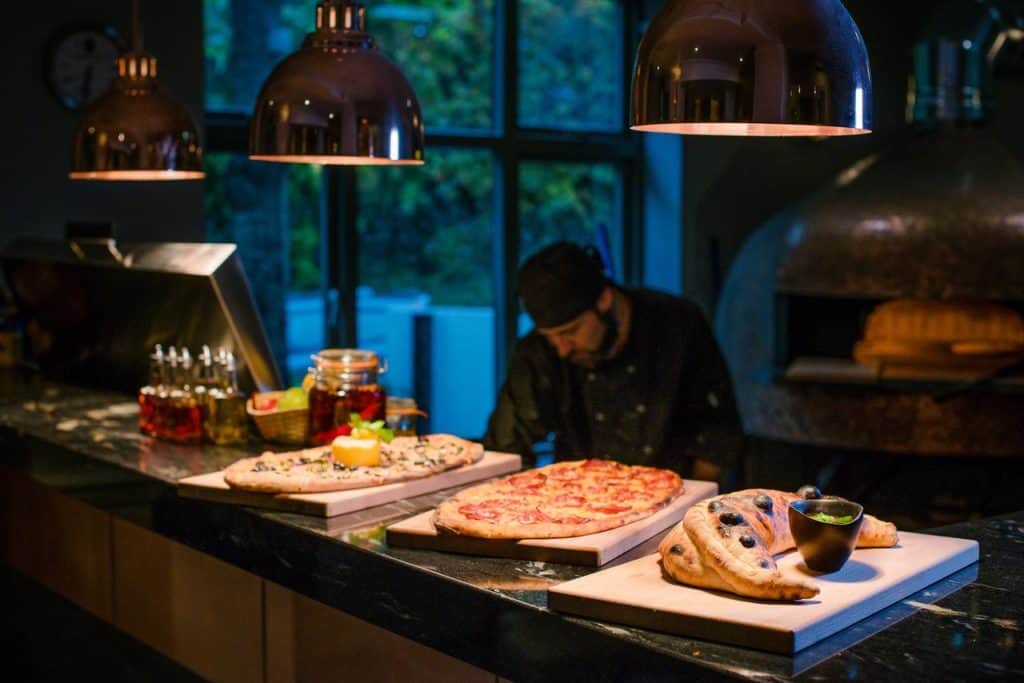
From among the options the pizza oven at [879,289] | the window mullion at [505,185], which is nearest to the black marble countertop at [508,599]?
the pizza oven at [879,289]

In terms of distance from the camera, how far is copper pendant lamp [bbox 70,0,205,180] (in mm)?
3148

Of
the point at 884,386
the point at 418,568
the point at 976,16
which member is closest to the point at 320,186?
the point at 884,386

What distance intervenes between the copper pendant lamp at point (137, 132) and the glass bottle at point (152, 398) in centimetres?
48

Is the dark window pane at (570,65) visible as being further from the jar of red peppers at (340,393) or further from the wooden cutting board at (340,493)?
the wooden cutting board at (340,493)

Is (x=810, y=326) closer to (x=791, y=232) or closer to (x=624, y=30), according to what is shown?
(x=791, y=232)

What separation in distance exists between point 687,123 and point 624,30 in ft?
18.9

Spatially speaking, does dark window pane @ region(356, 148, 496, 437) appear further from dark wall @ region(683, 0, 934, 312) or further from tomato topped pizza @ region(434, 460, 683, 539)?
tomato topped pizza @ region(434, 460, 683, 539)

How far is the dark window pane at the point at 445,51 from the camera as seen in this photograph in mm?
6445

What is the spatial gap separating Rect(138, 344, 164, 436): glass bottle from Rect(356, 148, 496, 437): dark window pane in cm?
293

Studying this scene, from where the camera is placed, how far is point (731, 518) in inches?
75.0

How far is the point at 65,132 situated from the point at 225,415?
2416mm

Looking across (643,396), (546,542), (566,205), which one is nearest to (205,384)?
(643,396)

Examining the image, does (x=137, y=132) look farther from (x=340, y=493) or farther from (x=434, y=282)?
(x=434, y=282)

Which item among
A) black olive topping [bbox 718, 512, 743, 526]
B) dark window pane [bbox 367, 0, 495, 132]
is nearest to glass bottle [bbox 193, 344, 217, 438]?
black olive topping [bbox 718, 512, 743, 526]
